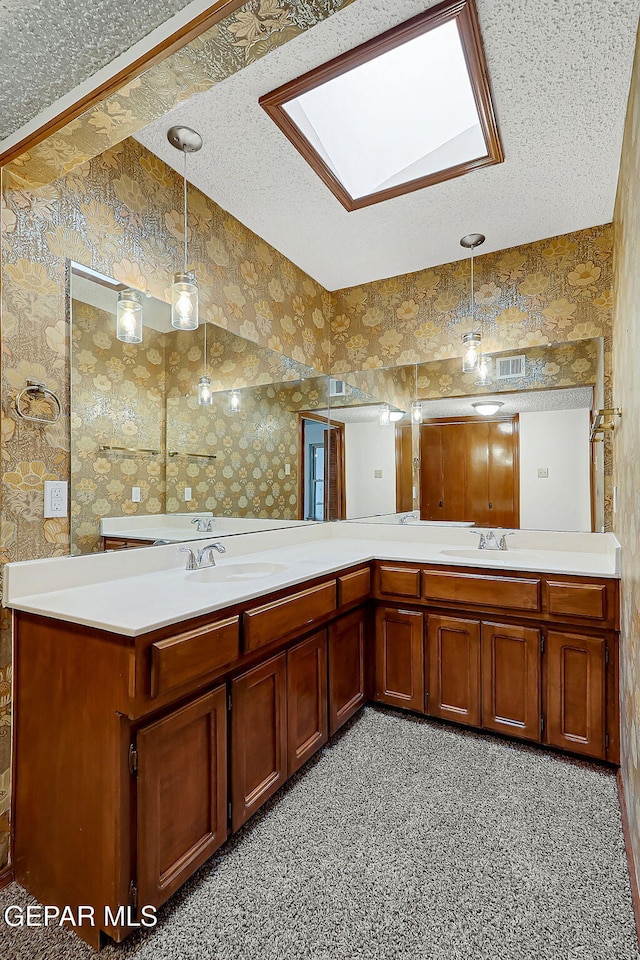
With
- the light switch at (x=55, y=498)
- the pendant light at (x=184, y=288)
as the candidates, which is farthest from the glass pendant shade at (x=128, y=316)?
the light switch at (x=55, y=498)

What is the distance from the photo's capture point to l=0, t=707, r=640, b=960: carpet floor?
1.25 m

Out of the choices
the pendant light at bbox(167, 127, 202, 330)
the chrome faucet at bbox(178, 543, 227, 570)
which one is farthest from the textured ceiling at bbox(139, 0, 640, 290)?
the chrome faucet at bbox(178, 543, 227, 570)

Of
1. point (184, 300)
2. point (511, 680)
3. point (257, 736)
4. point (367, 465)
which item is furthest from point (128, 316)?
point (511, 680)

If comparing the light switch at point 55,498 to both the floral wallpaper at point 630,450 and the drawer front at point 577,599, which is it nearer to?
the floral wallpaper at point 630,450

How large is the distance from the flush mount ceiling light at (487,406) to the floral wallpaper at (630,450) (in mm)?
738

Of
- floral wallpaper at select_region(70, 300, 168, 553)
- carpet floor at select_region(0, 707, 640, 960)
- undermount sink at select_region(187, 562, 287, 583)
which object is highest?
floral wallpaper at select_region(70, 300, 168, 553)

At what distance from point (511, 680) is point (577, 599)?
500 mm

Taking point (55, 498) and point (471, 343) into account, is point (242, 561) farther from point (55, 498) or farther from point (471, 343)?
point (471, 343)

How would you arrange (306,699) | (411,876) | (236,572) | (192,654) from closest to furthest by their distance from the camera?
(192,654) < (411,876) < (306,699) < (236,572)

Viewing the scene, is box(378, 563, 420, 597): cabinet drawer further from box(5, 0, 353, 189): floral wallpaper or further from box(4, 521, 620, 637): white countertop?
box(5, 0, 353, 189): floral wallpaper

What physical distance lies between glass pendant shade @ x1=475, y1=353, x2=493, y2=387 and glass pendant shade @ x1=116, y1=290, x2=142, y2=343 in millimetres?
1909

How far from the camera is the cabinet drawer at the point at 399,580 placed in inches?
93.5

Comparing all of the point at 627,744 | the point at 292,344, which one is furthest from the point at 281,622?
the point at 292,344

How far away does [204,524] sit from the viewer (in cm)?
223
